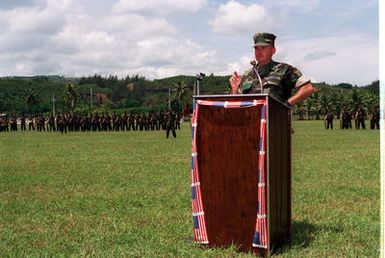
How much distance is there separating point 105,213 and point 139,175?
15.2 feet

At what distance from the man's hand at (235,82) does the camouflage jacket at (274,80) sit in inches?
1.4

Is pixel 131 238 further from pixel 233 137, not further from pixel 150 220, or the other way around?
pixel 233 137

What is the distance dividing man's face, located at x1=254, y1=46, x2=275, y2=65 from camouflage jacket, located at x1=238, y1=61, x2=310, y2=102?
6cm

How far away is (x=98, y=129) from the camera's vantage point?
2184 inches

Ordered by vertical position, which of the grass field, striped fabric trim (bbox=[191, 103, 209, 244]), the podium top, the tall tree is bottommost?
the grass field

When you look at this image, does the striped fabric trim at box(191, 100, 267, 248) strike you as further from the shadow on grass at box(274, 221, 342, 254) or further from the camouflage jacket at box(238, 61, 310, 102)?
the camouflage jacket at box(238, 61, 310, 102)

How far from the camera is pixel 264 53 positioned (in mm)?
5008

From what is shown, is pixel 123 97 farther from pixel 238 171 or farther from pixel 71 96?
pixel 238 171

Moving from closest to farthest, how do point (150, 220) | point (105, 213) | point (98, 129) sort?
point (150, 220), point (105, 213), point (98, 129)

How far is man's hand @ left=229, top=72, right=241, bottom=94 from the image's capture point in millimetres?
5047

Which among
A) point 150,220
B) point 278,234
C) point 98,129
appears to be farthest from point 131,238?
point 98,129

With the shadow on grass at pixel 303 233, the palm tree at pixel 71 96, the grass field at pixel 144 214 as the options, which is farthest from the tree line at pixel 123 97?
the shadow on grass at pixel 303 233

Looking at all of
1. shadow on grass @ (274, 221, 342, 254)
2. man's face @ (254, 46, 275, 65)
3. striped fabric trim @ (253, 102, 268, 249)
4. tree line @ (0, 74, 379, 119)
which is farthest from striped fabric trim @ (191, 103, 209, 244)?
tree line @ (0, 74, 379, 119)

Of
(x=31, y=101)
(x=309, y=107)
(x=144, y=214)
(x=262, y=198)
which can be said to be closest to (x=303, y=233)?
(x=262, y=198)
